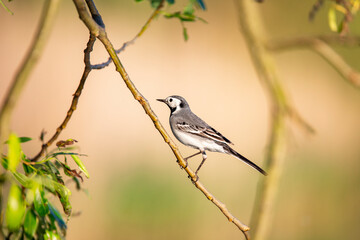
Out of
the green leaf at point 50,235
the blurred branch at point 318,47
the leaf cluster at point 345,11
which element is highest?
the leaf cluster at point 345,11

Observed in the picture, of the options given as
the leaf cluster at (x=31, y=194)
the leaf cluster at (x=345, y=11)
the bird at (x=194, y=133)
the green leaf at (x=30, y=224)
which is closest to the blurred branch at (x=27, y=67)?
the leaf cluster at (x=31, y=194)

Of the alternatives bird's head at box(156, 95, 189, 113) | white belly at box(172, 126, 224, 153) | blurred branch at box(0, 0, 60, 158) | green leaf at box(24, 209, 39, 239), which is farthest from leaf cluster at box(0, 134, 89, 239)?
bird's head at box(156, 95, 189, 113)

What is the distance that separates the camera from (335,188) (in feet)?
12.1

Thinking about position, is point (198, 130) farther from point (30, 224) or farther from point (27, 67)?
point (30, 224)

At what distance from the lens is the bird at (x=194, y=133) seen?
153 centimetres

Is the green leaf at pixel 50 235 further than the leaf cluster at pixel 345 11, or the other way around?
the leaf cluster at pixel 345 11

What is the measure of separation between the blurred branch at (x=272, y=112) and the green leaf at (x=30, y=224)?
Result: 97 centimetres

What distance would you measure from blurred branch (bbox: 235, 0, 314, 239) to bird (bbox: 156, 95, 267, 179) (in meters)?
0.19

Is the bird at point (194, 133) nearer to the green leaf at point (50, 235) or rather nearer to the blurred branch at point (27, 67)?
the blurred branch at point (27, 67)

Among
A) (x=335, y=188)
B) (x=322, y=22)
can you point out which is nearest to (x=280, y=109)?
(x=322, y=22)

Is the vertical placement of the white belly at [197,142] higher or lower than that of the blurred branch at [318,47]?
lower

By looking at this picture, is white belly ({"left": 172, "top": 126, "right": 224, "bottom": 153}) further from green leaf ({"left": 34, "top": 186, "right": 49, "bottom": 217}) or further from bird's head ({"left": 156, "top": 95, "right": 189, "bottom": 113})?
green leaf ({"left": 34, "top": 186, "right": 49, "bottom": 217})

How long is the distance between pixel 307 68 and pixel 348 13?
256cm

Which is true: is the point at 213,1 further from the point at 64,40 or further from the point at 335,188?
the point at 335,188
